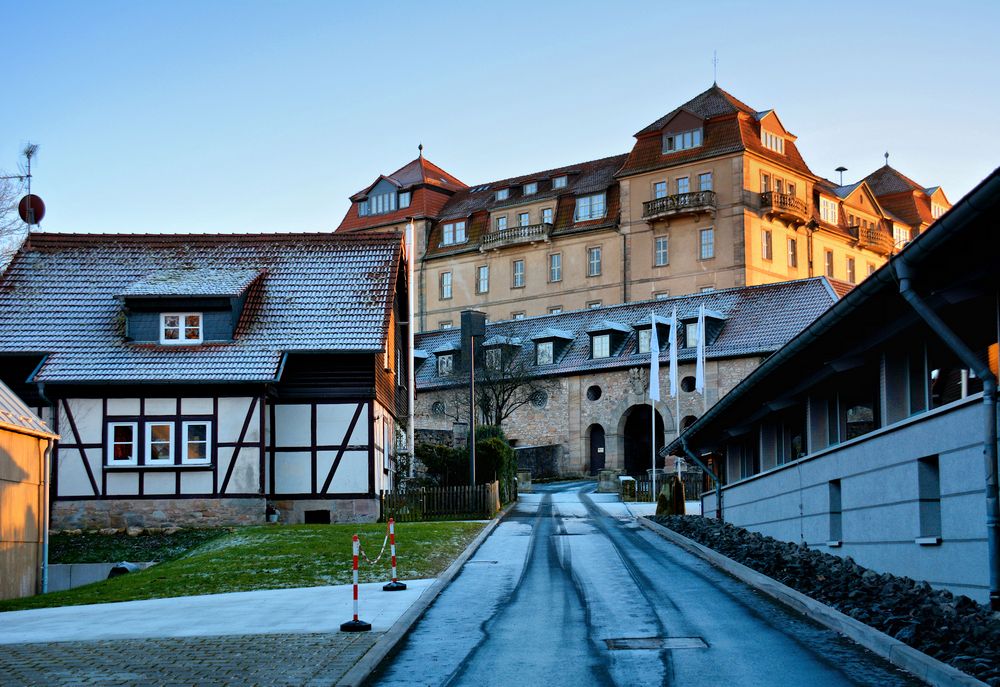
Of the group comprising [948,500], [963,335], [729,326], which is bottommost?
[948,500]

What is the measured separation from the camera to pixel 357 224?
325 ft

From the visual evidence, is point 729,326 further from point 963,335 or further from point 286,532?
point 963,335

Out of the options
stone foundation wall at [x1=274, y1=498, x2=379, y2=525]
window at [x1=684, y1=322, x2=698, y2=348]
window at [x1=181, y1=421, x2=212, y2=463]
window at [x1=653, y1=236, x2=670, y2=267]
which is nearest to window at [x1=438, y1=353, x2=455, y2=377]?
window at [x1=684, y1=322, x2=698, y2=348]

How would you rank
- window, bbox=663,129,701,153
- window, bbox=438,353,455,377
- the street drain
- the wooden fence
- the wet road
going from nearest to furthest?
the wet road
the street drain
the wooden fence
window, bbox=438,353,455,377
window, bbox=663,129,701,153

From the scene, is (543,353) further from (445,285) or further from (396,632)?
(396,632)

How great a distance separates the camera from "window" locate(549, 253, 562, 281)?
86.4m

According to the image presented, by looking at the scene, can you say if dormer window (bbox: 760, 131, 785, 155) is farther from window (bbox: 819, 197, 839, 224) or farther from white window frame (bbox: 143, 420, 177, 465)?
white window frame (bbox: 143, 420, 177, 465)

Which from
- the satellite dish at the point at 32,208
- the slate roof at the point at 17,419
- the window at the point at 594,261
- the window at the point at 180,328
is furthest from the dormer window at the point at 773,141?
the slate roof at the point at 17,419

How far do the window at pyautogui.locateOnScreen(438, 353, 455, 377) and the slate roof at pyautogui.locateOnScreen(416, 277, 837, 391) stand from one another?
38cm

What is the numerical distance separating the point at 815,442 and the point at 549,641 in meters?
10.8

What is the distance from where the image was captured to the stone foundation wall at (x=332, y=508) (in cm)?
3506

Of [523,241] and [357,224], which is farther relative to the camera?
[357,224]

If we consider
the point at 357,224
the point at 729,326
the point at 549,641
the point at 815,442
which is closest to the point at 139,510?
the point at 815,442

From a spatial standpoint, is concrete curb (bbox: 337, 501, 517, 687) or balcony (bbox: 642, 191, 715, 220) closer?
concrete curb (bbox: 337, 501, 517, 687)
